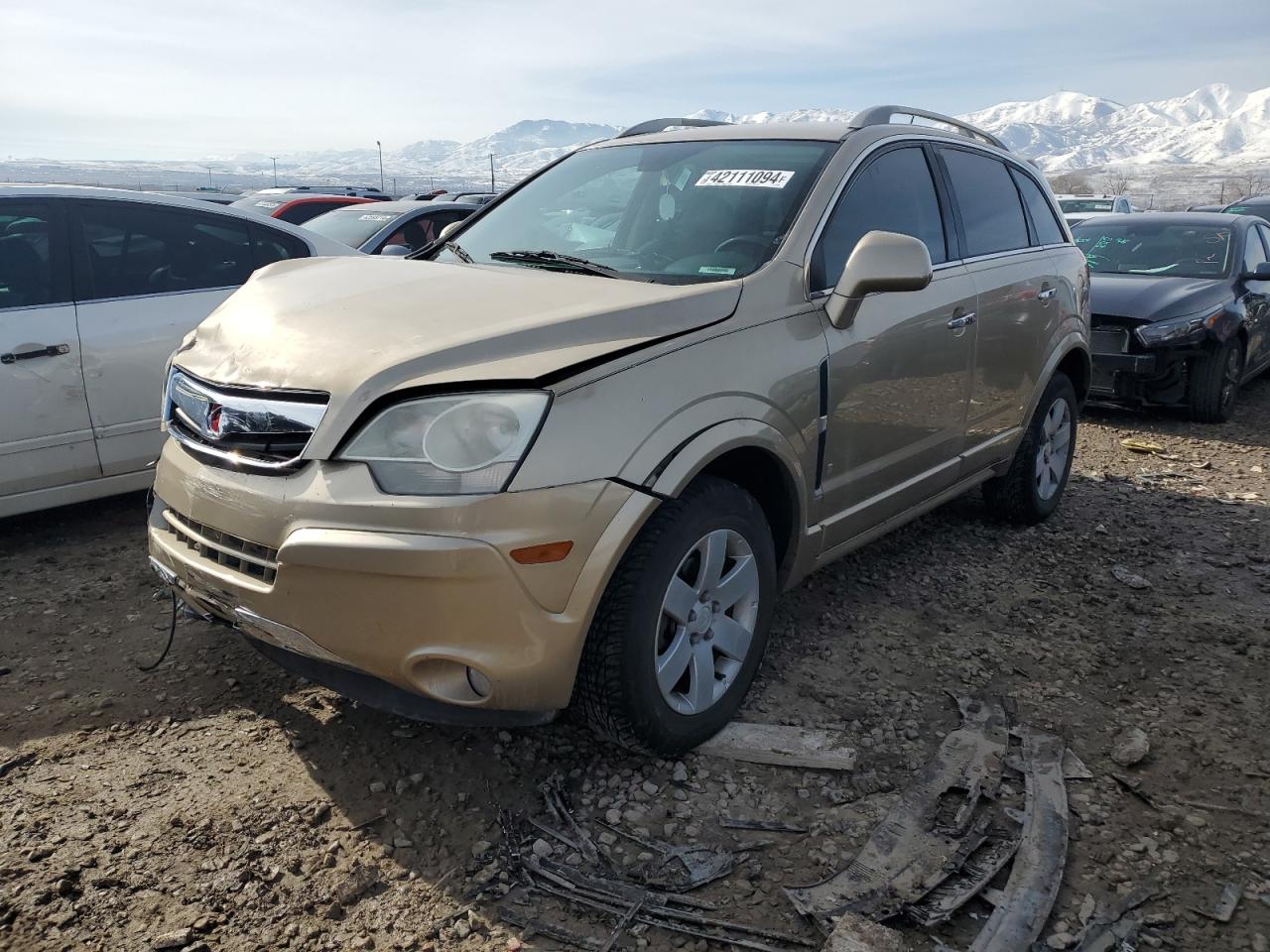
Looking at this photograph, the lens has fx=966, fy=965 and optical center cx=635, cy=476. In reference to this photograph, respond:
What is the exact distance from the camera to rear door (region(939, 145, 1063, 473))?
3914 millimetres

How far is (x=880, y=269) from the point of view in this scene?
2898 mm

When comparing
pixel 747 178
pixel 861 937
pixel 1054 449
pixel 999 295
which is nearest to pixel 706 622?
pixel 861 937

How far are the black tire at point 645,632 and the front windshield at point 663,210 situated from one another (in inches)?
29.7

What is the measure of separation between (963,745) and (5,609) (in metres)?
3.43

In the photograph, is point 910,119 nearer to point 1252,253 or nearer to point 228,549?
point 228,549

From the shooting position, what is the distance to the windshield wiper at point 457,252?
3.42 meters

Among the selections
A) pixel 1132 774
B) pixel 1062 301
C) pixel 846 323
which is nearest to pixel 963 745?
pixel 1132 774

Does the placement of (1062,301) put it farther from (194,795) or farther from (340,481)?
(194,795)

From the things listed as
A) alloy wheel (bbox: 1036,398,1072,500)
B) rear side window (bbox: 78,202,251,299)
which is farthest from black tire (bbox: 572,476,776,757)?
rear side window (bbox: 78,202,251,299)

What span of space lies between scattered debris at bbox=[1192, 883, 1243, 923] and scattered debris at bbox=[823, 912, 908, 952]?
0.74m

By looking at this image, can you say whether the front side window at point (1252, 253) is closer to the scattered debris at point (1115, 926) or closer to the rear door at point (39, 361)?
the scattered debris at point (1115, 926)

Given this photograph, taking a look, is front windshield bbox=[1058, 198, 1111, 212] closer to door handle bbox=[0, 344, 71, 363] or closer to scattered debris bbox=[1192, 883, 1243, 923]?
door handle bbox=[0, 344, 71, 363]

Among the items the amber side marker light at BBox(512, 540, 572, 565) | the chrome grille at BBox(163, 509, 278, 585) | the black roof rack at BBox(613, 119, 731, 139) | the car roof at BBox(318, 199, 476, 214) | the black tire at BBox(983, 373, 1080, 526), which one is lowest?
the black tire at BBox(983, 373, 1080, 526)

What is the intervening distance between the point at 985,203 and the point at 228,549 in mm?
3374
